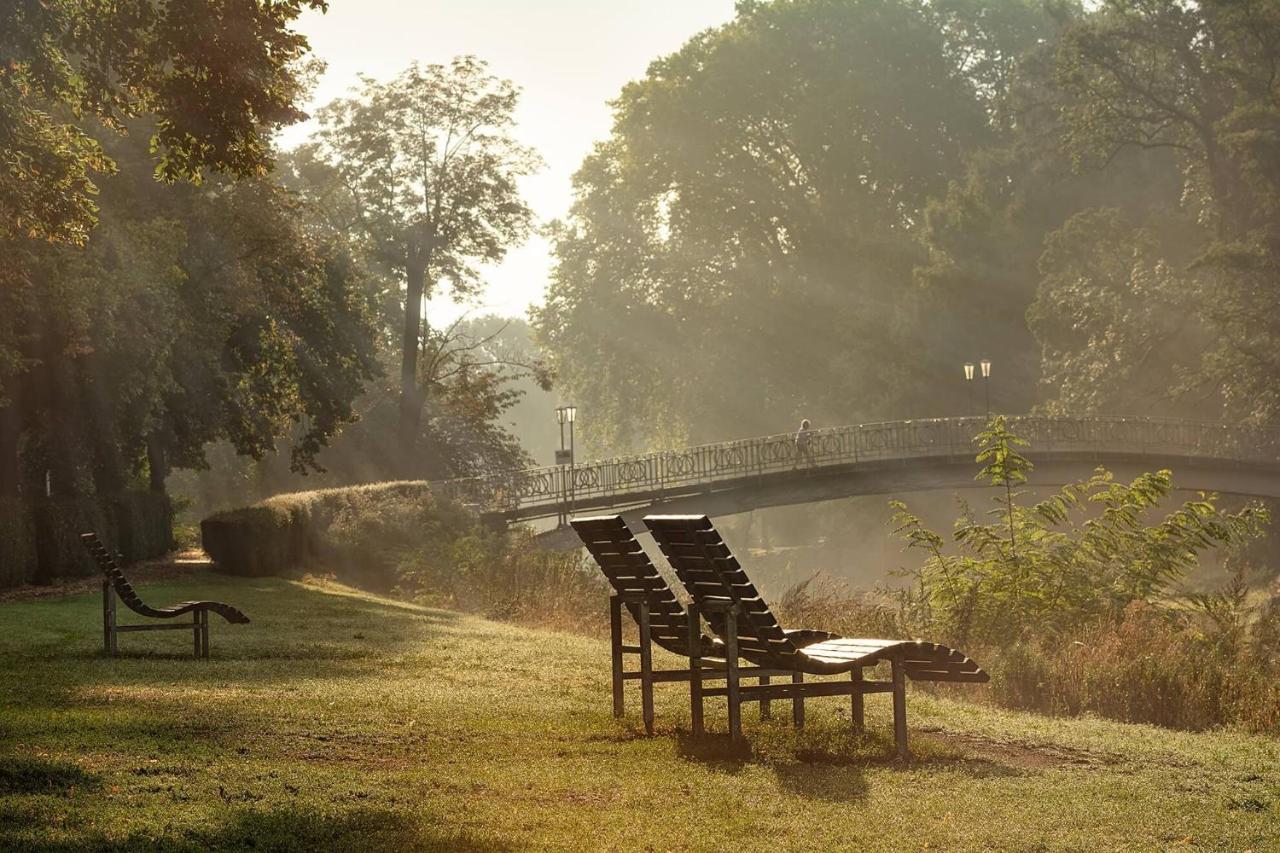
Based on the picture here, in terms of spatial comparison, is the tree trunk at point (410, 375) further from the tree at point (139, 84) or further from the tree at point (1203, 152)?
the tree at point (139, 84)

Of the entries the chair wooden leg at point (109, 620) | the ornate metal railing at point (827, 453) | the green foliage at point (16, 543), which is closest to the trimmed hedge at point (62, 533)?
the green foliage at point (16, 543)

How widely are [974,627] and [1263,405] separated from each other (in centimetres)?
2859

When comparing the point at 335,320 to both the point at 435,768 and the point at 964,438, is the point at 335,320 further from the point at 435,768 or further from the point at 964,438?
the point at 435,768

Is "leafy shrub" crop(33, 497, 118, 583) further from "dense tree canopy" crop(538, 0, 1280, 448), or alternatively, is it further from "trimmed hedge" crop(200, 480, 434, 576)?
"dense tree canopy" crop(538, 0, 1280, 448)

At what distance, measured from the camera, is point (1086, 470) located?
147 ft

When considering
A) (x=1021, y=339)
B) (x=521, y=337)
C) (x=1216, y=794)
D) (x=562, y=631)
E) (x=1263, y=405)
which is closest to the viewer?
(x=1216, y=794)

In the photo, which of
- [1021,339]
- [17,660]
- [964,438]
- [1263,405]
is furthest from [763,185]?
[17,660]

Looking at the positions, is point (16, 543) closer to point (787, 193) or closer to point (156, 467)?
point (156, 467)

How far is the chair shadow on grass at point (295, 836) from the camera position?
6.33 meters

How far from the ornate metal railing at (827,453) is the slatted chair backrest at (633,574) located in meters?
28.0

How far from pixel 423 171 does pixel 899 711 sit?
4035cm

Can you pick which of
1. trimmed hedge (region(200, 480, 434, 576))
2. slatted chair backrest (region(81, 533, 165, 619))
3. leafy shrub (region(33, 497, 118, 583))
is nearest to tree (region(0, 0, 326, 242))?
slatted chair backrest (region(81, 533, 165, 619))

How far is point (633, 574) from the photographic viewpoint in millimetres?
9758

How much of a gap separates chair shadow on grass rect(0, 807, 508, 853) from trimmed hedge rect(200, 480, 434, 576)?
21470 millimetres
